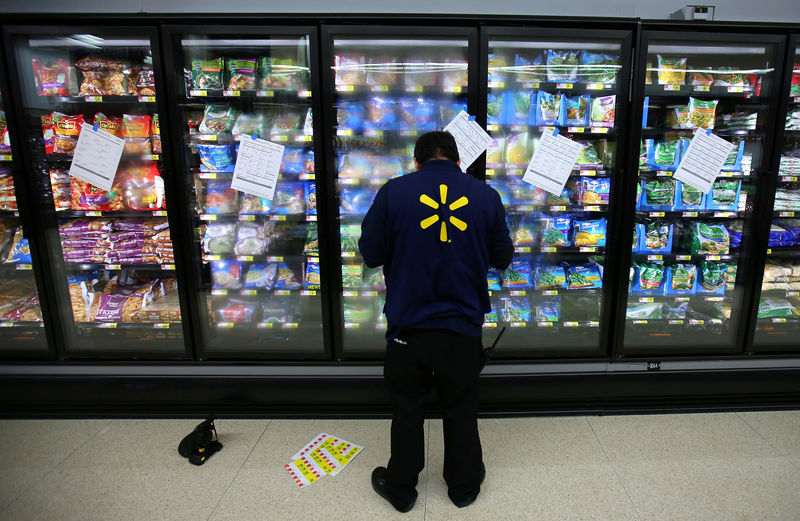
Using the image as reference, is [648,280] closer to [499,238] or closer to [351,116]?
[499,238]

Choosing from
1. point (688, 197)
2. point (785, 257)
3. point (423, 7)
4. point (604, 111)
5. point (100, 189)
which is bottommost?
point (785, 257)

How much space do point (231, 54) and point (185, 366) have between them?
6.87 feet

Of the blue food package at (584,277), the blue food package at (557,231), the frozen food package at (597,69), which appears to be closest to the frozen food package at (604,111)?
the frozen food package at (597,69)

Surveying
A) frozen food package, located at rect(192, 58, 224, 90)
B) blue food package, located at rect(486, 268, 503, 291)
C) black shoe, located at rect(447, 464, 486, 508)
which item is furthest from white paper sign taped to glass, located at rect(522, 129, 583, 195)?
frozen food package, located at rect(192, 58, 224, 90)

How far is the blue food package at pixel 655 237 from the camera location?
114 inches

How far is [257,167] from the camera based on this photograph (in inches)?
107

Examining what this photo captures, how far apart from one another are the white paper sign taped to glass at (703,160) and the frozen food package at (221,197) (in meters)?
2.94

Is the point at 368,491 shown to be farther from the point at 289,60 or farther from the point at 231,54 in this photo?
the point at 231,54

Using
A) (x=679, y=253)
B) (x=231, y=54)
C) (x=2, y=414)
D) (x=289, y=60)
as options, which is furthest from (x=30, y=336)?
(x=679, y=253)

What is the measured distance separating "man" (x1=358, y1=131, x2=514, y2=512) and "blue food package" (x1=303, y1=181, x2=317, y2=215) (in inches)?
33.9

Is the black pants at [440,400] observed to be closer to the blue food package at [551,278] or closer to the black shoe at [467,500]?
the black shoe at [467,500]

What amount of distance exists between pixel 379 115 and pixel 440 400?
73.1 inches

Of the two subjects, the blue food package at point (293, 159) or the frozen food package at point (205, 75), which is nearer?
the frozen food package at point (205, 75)

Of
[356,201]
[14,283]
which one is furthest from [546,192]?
[14,283]
